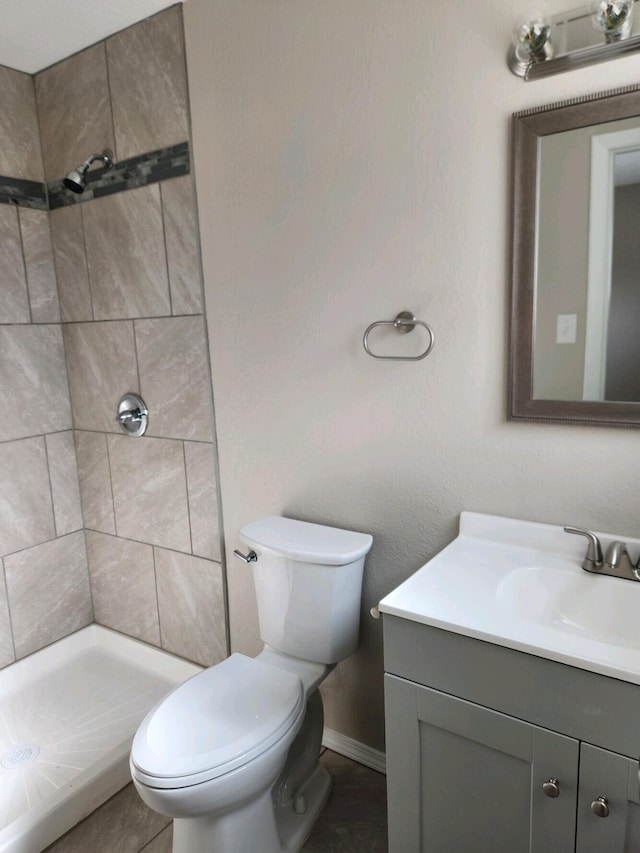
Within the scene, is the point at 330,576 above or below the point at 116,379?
below

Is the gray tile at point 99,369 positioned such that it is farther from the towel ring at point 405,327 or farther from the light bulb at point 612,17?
the light bulb at point 612,17

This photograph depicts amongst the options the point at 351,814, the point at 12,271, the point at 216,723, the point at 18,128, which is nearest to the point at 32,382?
the point at 12,271

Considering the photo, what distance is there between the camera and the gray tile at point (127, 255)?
2182mm

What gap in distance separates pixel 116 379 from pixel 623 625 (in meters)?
1.96

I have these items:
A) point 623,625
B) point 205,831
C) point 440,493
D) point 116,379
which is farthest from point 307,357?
point 205,831

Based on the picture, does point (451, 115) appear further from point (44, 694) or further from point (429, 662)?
point (44, 694)

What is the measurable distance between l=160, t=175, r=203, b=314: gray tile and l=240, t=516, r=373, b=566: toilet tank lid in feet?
2.64

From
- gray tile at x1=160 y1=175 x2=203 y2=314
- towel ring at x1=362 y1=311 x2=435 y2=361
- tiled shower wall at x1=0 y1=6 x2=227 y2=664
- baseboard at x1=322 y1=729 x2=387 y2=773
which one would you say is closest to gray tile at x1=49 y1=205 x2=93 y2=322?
tiled shower wall at x1=0 y1=6 x2=227 y2=664

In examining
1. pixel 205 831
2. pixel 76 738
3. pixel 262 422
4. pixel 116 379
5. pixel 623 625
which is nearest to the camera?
pixel 623 625

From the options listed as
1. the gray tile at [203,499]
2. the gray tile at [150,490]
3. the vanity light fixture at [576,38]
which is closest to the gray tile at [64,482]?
the gray tile at [150,490]

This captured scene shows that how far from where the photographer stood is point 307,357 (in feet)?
6.18

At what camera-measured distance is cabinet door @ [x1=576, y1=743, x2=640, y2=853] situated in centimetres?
104

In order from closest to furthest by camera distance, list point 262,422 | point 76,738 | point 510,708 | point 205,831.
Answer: point 510,708 < point 205,831 < point 262,422 < point 76,738

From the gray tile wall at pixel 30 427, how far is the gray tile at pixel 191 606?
1.73 ft
